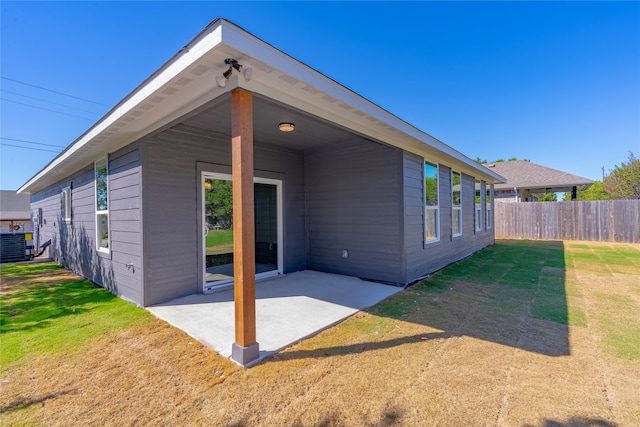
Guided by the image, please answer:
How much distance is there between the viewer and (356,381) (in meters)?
2.19

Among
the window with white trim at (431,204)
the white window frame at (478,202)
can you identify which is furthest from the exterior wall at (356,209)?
the white window frame at (478,202)

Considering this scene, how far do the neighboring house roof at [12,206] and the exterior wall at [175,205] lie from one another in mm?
30016

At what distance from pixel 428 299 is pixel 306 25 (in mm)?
6391

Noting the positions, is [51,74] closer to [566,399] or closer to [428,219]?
[428,219]

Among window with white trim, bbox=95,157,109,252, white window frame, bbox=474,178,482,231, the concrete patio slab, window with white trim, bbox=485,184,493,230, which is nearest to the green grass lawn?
the concrete patio slab

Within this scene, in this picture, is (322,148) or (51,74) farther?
(51,74)

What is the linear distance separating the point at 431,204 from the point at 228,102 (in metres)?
4.63

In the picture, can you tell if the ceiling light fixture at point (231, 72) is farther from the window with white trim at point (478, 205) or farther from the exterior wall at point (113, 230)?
the window with white trim at point (478, 205)

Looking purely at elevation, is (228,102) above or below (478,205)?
above

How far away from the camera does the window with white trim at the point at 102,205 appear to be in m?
4.98

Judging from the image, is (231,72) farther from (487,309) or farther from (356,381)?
(487,309)

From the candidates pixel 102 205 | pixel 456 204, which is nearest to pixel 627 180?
pixel 456 204

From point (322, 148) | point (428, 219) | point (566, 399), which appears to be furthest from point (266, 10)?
point (566, 399)

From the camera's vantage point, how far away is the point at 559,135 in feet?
56.6
